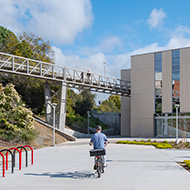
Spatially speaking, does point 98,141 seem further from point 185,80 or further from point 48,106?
point 185,80

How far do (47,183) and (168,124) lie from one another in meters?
38.1

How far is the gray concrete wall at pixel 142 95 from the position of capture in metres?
45.5

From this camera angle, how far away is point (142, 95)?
46250 millimetres

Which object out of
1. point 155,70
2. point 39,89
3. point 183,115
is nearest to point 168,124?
point 183,115

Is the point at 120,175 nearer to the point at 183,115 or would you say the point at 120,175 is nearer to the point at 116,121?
the point at 183,115

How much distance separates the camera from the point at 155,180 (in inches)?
354

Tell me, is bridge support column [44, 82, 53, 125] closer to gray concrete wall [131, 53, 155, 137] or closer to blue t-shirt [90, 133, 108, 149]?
gray concrete wall [131, 53, 155, 137]

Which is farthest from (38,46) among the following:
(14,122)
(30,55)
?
(14,122)

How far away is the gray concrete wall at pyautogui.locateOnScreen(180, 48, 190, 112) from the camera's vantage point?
42.3 meters

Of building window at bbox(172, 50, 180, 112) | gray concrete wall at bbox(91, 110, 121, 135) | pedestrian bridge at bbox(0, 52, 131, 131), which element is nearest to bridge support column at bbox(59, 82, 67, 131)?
pedestrian bridge at bbox(0, 52, 131, 131)

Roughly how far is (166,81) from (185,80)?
287 centimetres

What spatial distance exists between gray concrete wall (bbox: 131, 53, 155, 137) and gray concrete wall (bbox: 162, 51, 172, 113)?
1754 mm

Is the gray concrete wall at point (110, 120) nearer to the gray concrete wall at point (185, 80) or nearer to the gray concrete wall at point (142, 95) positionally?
the gray concrete wall at point (142, 95)

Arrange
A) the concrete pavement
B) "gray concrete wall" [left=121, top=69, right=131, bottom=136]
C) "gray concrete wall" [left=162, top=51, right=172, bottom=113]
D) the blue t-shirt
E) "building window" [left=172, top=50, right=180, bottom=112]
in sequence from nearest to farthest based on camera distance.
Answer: the concrete pavement
the blue t-shirt
"building window" [left=172, top=50, right=180, bottom=112]
"gray concrete wall" [left=162, top=51, right=172, bottom=113]
"gray concrete wall" [left=121, top=69, right=131, bottom=136]
